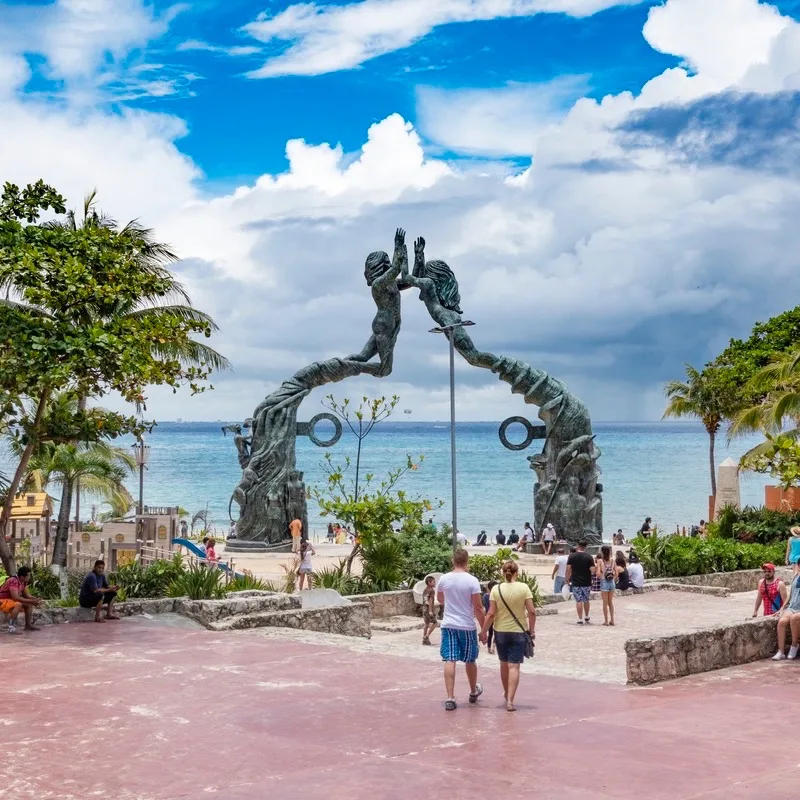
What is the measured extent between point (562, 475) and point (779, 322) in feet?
50.4

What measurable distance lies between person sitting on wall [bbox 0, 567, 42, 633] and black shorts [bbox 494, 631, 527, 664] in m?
7.45

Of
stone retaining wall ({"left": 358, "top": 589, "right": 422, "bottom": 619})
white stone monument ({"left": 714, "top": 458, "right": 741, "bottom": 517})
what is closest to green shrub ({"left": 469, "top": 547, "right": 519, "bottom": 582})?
stone retaining wall ({"left": 358, "top": 589, "right": 422, "bottom": 619})

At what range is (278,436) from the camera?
3142 cm

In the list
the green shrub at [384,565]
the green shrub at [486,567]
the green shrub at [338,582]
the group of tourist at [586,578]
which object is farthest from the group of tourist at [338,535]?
the group of tourist at [586,578]

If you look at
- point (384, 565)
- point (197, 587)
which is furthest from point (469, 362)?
point (197, 587)

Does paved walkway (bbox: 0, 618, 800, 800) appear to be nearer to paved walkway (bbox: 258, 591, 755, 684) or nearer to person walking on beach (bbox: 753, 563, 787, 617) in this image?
paved walkway (bbox: 258, 591, 755, 684)

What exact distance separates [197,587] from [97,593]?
184 cm

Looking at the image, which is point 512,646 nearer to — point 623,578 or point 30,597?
point 30,597

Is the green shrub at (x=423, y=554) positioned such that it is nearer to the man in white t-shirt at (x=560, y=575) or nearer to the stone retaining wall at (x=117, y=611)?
the man in white t-shirt at (x=560, y=575)

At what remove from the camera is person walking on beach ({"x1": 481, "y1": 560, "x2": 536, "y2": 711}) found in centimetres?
992

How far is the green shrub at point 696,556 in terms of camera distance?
25.4 meters

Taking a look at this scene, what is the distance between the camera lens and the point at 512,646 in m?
9.96

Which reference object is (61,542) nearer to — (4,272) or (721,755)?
(4,272)

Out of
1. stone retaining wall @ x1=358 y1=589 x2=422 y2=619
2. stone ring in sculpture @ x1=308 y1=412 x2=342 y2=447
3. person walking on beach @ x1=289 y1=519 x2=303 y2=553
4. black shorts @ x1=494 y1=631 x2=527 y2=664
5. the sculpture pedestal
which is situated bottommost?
stone retaining wall @ x1=358 y1=589 x2=422 y2=619
